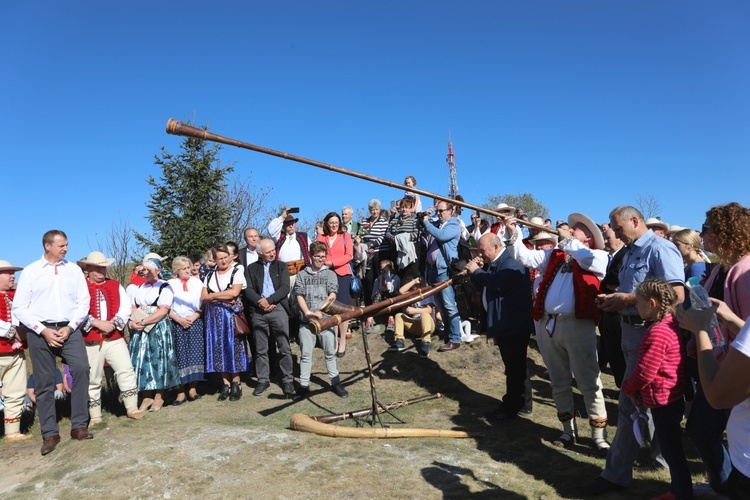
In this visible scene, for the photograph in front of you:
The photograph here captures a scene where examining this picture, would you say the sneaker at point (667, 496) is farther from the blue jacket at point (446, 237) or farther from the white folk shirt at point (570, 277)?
the blue jacket at point (446, 237)

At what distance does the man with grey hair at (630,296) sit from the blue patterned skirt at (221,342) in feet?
16.6

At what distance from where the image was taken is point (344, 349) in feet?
29.1

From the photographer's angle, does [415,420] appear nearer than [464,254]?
Yes

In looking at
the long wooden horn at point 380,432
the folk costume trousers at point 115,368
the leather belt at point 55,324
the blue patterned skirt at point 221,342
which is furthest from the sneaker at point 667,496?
the leather belt at point 55,324

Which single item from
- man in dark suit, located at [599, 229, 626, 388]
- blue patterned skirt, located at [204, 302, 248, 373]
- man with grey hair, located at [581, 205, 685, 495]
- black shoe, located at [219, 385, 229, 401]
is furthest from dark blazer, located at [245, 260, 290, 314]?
man with grey hair, located at [581, 205, 685, 495]

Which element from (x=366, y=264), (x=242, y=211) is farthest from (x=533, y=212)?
(x=366, y=264)

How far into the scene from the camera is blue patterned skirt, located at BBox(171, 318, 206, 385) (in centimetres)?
757

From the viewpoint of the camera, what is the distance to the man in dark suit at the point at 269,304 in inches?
299

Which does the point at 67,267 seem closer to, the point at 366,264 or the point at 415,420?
the point at 415,420

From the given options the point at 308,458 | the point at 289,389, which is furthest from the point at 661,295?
the point at 289,389

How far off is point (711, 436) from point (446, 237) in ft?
16.3

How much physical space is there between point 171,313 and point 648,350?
20.3 ft

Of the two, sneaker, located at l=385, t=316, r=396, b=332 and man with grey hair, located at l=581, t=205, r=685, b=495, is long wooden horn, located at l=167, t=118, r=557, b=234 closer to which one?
man with grey hair, located at l=581, t=205, r=685, b=495

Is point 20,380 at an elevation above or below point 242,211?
below
